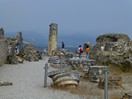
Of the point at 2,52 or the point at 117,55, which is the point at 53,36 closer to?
the point at 2,52

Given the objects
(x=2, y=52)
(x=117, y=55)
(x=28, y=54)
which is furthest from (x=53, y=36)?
(x=117, y=55)

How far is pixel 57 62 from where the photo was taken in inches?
1056

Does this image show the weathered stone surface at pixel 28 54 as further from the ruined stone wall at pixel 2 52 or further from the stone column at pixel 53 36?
the stone column at pixel 53 36

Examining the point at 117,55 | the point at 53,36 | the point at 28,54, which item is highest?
the point at 53,36

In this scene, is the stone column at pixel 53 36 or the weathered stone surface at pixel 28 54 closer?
the weathered stone surface at pixel 28 54

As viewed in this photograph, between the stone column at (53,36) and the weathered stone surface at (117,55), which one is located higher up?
the stone column at (53,36)

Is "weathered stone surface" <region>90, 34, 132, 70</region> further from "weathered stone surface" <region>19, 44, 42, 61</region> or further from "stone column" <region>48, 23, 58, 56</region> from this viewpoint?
"stone column" <region>48, 23, 58, 56</region>

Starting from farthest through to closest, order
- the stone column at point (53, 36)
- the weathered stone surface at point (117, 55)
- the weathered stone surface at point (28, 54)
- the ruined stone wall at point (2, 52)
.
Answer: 1. the stone column at point (53, 36)
2. the weathered stone surface at point (28, 54)
3. the ruined stone wall at point (2, 52)
4. the weathered stone surface at point (117, 55)

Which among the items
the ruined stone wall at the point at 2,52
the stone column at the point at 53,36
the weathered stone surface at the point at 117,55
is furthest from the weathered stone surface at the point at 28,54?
the stone column at the point at 53,36

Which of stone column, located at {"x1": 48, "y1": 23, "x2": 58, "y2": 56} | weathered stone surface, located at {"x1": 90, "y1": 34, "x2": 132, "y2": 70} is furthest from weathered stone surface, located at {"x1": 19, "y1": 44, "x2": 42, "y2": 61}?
stone column, located at {"x1": 48, "y1": 23, "x2": 58, "y2": 56}

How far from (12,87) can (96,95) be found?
371 cm

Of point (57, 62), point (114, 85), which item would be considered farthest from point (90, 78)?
point (57, 62)

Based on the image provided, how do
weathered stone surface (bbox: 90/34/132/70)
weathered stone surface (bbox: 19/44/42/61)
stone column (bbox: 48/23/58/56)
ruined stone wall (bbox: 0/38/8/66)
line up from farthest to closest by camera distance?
stone column (bbox: 48/23/58/56) < weathered stone surface (bbox: 19/44/42/61) < ruined stone wall (bbox: 0/38/8/66) < weathered stone surface (bbox: 90/34/132/70)

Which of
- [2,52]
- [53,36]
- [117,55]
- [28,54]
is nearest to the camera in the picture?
[117,55]
